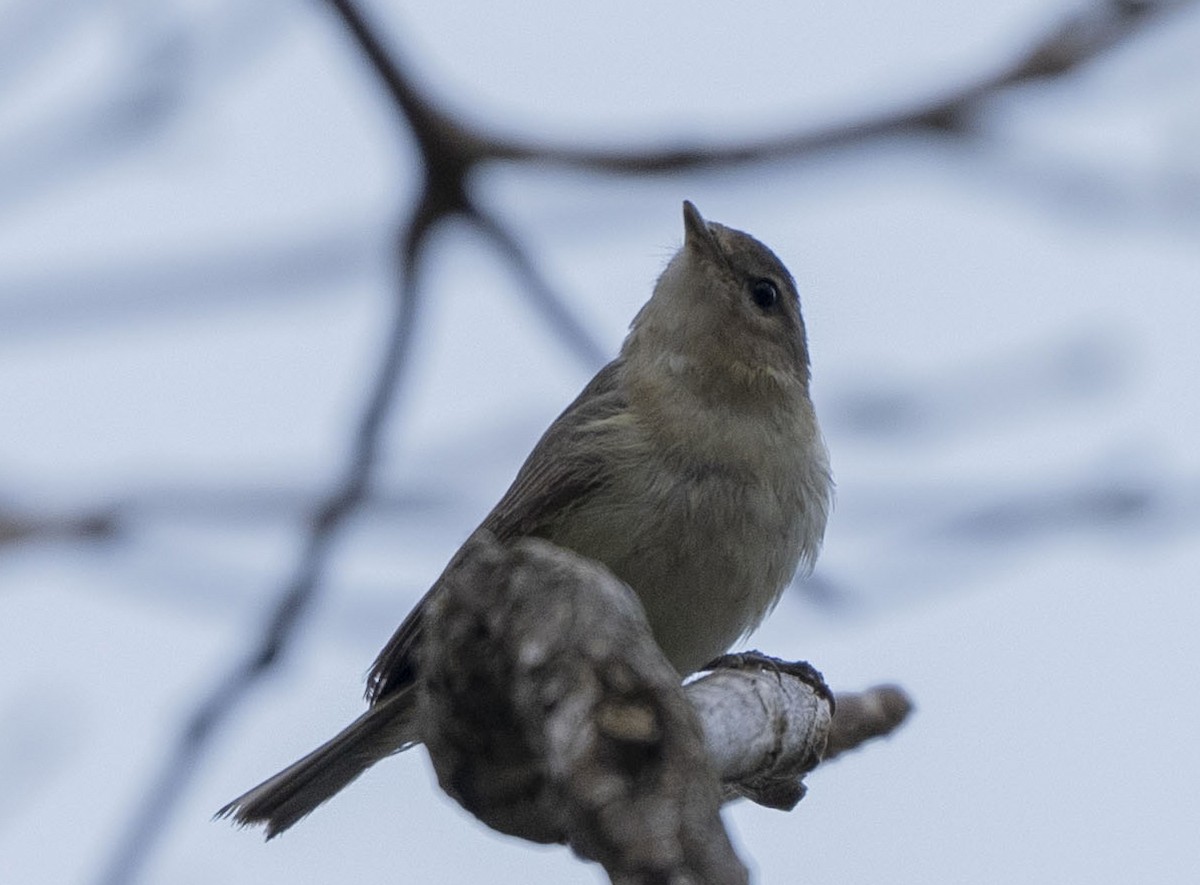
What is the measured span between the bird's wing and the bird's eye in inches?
32.6

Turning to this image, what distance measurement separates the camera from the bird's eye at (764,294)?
259 inches

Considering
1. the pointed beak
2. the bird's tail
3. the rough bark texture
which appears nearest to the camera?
the rough bark texture

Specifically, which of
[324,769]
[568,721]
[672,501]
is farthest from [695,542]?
[568,721]

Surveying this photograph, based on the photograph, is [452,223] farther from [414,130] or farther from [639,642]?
[639,642]

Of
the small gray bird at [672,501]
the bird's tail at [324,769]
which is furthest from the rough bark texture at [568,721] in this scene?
the bird's tail at [324,769]

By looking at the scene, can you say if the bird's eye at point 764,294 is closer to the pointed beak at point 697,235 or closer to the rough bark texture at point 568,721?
the pointed beak at point 697,235

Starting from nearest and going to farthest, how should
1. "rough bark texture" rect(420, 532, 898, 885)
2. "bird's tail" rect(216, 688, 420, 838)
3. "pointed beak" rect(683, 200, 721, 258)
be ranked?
"rough bark texture" rect(420, 532, 898, 885), "bird's tail" rect(216, 688, 420, 838), "pointed beak" rect(683, 200, 721, 258)

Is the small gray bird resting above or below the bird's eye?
below

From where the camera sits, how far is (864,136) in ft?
9.45

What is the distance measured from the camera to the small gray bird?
520 cm

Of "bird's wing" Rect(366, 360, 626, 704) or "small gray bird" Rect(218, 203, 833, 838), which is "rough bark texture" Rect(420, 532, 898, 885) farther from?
"bird's wing" Rect(366, 360, 626, 704)

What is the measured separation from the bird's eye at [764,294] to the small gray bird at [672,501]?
285 millimetres

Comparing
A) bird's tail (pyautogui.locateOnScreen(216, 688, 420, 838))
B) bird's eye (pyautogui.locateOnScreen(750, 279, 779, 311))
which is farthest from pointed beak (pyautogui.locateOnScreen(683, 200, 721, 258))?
bird's tail (pyautogui.locateOnScreen(216, 688, 420, 838))

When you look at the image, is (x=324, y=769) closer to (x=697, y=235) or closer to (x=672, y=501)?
(x=672, y=501)
